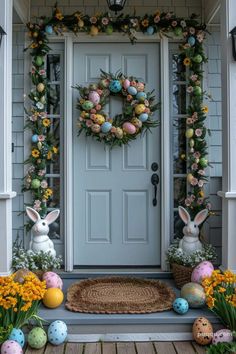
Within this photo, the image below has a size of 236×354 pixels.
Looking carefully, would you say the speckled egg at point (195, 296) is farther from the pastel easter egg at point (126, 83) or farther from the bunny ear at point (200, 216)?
the pastel easter egg at point (126, 83)

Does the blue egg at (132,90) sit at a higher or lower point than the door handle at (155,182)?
higher

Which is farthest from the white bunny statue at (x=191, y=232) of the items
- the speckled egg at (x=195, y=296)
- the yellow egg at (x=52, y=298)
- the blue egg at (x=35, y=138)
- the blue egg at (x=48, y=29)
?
the blue egg at (x=48, y=29)

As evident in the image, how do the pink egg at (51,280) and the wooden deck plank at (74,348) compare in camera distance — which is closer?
the wooden deck plank at (74,348)

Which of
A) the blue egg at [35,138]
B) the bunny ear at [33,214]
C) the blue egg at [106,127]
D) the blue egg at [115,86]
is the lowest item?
the bunny ear at [33,214]

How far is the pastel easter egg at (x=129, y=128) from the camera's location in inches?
163

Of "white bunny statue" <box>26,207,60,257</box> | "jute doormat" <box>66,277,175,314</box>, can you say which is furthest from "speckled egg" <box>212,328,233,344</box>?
"white bunny statue" <box>26,207,60,257</box>

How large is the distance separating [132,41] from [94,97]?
649mm

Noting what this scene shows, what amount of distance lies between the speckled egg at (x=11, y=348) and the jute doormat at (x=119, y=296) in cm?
54

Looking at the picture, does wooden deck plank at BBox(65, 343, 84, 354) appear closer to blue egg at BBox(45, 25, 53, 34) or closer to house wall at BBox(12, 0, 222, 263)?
house wall at BBox(12, 0, 222, 263)

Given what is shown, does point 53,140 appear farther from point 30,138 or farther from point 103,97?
point 103,97

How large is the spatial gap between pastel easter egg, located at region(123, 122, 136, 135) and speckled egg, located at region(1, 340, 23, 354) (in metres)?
2.10

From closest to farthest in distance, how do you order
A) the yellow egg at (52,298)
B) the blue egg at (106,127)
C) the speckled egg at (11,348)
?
the speckled egg at (11,348), the yellow egg at (52,298), the blue egg at (106,127)

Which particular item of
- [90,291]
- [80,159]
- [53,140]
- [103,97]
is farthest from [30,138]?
[90,291]

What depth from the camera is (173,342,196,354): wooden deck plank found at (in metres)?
2.97
